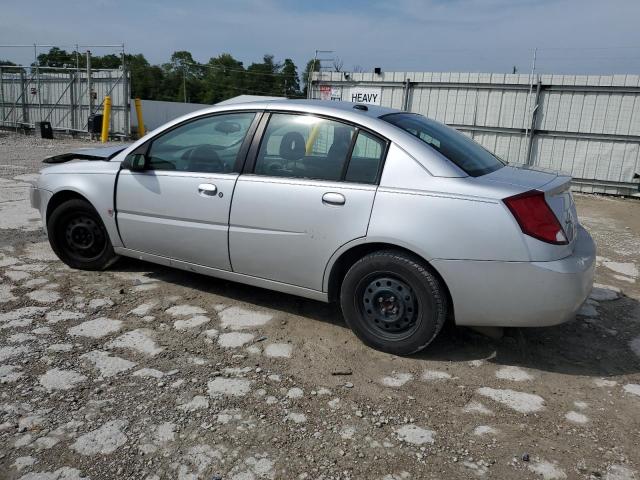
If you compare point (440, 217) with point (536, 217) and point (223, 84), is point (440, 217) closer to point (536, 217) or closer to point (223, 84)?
point (536, 217)

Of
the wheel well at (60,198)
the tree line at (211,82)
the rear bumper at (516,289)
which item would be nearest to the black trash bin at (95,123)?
the wheel well at (60,198)

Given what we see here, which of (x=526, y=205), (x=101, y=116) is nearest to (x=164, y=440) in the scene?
(x=526, y=205)

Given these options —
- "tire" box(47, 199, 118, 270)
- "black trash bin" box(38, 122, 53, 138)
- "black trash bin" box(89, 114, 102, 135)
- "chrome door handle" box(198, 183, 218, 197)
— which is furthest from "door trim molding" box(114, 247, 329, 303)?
→ "black trash bin" box(38, 122, 53, 138)

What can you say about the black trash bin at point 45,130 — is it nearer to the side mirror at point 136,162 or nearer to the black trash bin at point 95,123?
the black trash bin at point 95,123

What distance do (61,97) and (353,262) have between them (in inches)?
815

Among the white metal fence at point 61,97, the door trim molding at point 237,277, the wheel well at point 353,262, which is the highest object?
the white metal fence at point 61,97

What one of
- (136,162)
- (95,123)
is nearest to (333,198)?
(136,162)

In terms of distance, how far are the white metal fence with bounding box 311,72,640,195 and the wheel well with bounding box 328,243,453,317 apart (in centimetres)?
846

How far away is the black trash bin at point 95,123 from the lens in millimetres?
18825

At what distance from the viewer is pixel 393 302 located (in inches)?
131

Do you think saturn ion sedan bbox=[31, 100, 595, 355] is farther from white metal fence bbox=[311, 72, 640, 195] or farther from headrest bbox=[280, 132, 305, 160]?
white metal fence bbox=[311, 72, 640, 195]

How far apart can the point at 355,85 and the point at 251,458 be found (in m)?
12.5

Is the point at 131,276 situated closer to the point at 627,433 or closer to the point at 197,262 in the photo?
the point at 197,262

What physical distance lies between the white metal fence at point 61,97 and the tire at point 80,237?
15.3 m
